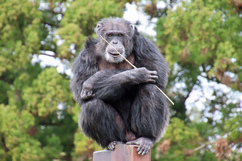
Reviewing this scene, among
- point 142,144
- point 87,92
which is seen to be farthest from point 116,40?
point 142,144

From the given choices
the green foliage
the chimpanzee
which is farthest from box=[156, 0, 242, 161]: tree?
the chimpanzee

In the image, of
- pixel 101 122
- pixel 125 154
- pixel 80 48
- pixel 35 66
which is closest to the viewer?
pixel 125 154

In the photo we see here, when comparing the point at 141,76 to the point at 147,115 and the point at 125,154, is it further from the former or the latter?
the point at 125,154

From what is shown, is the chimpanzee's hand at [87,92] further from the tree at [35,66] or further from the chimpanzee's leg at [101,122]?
the tree at [35,66]

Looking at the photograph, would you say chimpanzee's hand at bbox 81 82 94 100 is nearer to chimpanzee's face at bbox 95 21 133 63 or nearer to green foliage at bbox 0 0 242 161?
chimpanzee's face at bbox 95 21 133 63

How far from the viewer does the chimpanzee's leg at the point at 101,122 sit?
17.3ft

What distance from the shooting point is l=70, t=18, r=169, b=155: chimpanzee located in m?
5.34

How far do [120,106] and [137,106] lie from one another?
0.35 meters

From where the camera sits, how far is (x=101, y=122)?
17.4 ft

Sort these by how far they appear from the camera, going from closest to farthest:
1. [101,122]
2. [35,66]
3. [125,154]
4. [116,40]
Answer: [125,154] < [101,122] < [116,40] < [35,66]

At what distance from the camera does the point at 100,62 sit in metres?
5.84

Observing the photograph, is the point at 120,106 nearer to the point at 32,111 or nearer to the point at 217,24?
the point at 217,24

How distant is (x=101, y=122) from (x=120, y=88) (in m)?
0.55

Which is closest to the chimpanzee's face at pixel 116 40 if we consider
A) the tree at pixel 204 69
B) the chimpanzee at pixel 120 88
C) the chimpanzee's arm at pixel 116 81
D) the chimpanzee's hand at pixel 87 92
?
the chimpanzee at pixel 120 88
